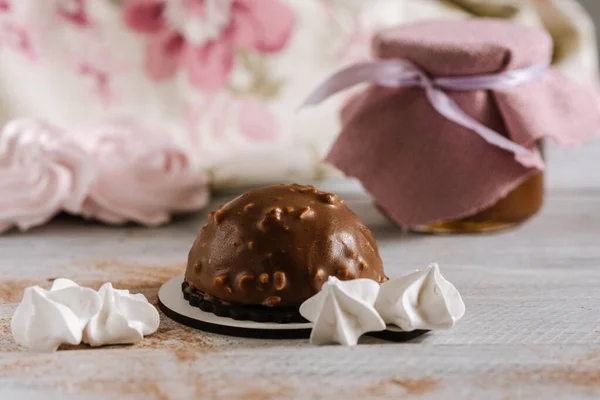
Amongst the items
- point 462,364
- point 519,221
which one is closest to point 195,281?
point 462,364

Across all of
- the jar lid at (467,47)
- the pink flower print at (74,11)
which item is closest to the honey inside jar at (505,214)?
the jar lid at (467,47)

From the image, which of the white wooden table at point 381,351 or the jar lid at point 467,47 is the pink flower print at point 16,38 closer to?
the white wooden table at point 381,351

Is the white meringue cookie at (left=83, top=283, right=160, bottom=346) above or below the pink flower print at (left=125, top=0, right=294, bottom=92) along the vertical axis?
below

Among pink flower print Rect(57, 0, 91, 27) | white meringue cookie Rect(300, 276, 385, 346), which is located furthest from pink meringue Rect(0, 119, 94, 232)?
white meringue cookie Rect(300, 276, 385, 346)

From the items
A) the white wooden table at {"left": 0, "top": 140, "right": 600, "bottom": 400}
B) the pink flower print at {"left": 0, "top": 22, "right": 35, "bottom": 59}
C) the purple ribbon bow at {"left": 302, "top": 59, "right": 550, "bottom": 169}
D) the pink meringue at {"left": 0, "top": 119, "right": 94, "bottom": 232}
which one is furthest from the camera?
the pink flower print at {"left": 0, "top": 22, "right": 35, "bottom": 59}

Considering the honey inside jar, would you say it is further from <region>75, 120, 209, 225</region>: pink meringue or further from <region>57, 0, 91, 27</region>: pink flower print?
<region>57, 0, 91, 27</region>: pink flower print
